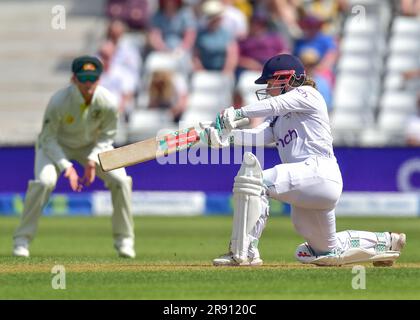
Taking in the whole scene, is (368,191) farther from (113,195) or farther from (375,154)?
(113,195)

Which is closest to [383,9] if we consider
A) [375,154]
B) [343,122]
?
[343,122]

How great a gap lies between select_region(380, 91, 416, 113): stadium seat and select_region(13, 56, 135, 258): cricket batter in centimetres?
699

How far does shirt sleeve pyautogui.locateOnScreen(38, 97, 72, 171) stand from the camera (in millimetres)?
9305

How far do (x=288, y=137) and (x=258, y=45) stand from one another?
29.2 ft

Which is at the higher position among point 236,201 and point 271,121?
point 271,121

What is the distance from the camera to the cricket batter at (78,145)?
9242mm

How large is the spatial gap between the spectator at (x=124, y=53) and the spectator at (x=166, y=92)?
0.52 m

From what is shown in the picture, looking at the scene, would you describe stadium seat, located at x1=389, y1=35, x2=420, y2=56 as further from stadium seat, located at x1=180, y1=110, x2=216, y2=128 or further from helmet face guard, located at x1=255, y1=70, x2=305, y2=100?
helmet face guard, located at x1=255, y1=70, x2=305, y2=100

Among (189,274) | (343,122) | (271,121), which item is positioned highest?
(343,122)

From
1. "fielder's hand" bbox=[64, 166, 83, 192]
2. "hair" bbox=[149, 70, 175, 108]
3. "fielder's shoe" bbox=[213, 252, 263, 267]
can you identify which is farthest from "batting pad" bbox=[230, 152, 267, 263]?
"hair" bbox=[149, 70, 175, 108]

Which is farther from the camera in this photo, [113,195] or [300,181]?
[113,195]

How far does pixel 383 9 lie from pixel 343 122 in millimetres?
2193

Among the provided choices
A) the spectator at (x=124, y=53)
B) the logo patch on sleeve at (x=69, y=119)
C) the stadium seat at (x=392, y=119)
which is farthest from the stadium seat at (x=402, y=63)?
the logo patch on sleeve at (x=69, y=119)

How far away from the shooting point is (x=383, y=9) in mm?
16750
